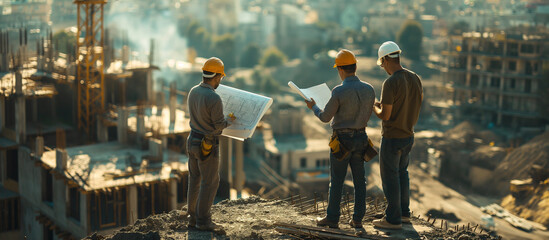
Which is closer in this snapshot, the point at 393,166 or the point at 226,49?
the point at 393,166

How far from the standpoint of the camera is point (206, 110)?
950 centimetres

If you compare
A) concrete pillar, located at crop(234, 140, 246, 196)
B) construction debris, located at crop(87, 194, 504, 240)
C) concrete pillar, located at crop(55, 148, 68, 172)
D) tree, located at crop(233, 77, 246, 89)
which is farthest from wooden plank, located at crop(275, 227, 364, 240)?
tree, located at crop(233, 77, 246, 89)

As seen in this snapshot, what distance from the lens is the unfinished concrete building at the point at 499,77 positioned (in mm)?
54438

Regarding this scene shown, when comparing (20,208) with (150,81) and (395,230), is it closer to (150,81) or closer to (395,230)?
(150,81)

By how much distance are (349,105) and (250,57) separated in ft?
282

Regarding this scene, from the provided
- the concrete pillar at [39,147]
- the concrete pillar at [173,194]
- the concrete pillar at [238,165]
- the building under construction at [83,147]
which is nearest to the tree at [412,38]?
the building under construction at [83,147]

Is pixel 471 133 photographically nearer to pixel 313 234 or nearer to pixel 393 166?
pixel 393 166

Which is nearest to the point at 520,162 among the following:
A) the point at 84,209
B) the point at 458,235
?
the point at 84,209

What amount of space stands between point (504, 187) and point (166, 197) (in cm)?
2574

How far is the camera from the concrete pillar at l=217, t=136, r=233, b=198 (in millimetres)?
24359

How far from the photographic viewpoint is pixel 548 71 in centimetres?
5247

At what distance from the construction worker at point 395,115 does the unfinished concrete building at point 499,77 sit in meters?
46.3

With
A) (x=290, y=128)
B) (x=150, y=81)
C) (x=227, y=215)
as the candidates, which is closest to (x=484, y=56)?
(x=290, y=128)

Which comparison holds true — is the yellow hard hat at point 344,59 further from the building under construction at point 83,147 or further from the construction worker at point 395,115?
the building under construction at point 83,147
